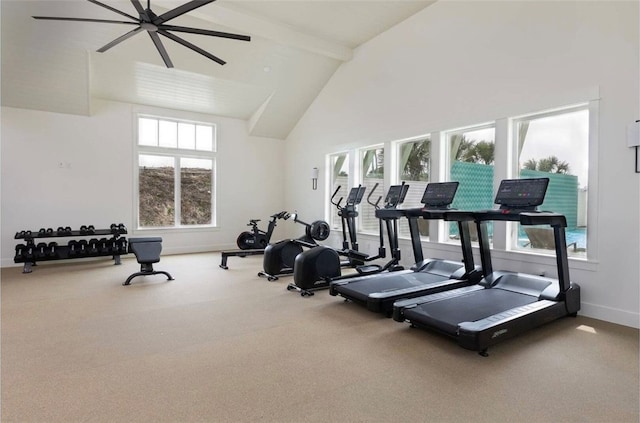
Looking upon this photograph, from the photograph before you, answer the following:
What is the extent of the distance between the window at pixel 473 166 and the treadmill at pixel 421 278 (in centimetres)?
79

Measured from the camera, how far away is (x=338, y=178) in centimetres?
784

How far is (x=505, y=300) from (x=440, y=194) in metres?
1.53

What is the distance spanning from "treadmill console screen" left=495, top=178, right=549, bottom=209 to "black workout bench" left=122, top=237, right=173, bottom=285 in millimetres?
4895

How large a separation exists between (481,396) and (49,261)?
7.94m

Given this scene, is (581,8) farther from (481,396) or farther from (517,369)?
(481,396)

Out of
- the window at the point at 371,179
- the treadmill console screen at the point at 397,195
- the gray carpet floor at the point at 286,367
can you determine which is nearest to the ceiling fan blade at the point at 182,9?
the gray carpet floor at the point at 286,367

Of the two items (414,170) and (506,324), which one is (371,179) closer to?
(414,170)

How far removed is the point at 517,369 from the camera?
2.51m

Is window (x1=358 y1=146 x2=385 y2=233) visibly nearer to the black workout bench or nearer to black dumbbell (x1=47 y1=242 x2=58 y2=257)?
the black workout bench

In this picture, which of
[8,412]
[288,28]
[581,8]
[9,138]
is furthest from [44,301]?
[581,8]

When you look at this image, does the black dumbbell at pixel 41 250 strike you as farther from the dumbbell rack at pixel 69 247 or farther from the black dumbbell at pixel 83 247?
the black dumbbell at pixel 83 247

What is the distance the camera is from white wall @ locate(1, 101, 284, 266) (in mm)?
6457

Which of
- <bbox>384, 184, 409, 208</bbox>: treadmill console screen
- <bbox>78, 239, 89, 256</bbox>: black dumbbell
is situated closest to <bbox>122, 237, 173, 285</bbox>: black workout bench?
<bbox>78, 239, 89, 256</bbox>: black dumbbell

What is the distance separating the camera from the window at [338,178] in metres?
7.67
